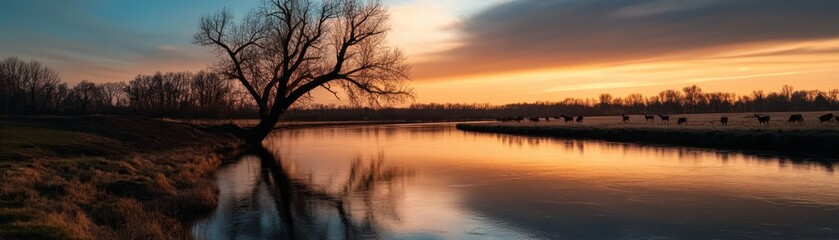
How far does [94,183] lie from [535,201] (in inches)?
415

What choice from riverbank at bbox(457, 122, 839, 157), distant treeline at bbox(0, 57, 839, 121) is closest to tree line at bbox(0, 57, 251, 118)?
distant treeline at bbox(0, 57, 839, 121)

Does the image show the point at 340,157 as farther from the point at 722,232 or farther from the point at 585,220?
the point at 722,232

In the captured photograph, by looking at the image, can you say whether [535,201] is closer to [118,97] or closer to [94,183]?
[94,183]

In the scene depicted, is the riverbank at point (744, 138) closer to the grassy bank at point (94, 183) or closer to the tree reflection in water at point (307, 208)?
the tree reflection in water at point (307, 208)

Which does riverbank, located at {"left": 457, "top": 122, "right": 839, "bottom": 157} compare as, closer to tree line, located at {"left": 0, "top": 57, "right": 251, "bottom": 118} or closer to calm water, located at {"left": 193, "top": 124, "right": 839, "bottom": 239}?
calm water, located at {"left": 193, "top": 124, "right": 839, "bottom": 239}

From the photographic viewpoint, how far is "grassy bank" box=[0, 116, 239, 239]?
28.4ft

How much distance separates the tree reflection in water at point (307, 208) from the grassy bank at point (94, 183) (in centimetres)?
77

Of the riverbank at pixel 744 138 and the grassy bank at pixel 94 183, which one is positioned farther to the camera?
the riverbank at pixel 744 138

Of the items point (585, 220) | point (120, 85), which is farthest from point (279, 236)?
point (120, 85)

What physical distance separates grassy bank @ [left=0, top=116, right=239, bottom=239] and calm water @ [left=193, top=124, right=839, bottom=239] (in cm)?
92

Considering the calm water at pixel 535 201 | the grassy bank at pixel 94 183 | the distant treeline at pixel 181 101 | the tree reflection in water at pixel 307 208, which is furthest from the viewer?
the distant treeline at pixel 181 101

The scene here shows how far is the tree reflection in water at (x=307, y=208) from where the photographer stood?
1022cm

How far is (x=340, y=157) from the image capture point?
28375 millimetres

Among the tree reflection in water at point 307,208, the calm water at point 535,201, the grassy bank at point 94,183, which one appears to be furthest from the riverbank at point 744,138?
the grassy bank at point 94,183
